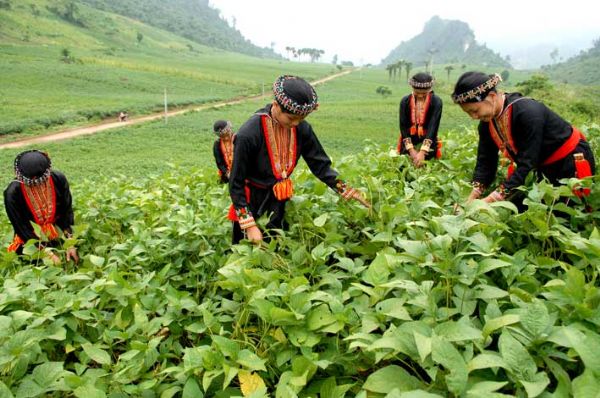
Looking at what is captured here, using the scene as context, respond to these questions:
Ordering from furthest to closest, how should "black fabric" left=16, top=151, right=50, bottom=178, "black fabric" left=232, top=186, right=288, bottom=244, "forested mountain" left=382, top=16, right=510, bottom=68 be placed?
"forested mountain" left=382, top=16, right=510, bottom=68 < "black fabric" left=16, top=151, right=50, bottom=178 < "black fabric" left=232, top=186, right=288, bottom=244

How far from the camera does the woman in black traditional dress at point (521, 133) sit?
2766 millimetres

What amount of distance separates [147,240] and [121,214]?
1228 millimetres

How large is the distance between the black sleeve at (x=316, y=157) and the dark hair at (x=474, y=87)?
0.94 m

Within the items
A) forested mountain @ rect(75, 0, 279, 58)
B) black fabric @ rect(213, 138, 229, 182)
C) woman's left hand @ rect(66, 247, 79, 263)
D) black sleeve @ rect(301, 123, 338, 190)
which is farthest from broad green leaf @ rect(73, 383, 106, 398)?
forested mountain @ rect(75, 0, 279, 58)

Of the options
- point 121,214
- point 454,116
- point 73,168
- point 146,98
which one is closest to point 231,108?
point 146,98

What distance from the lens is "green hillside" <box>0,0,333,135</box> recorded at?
26734 mm

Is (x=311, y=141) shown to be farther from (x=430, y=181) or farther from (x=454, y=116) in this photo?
(x=454, y=116)

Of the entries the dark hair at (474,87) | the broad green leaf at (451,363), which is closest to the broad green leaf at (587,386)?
A: the broad green leaf at (451,363)

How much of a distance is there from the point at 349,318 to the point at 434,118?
3.56 m

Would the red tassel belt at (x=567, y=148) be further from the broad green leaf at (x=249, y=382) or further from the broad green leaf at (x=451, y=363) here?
the broad green leaf at (x=249, y=382)

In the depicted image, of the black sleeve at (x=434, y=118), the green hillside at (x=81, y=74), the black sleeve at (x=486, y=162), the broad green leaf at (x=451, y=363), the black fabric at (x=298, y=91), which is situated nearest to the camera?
the broad green leaf at (x=451, y=363)

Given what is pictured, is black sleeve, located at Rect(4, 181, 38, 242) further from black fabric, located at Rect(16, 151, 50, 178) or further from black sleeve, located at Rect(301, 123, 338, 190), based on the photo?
black sleeve, located at Rect(301, 123, 338, 190)

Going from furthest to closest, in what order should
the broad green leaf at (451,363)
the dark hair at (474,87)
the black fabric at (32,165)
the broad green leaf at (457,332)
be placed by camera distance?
the black fabric at (32,165) < the dark hair at (474,87) < the broad green leaf at (457,332) < the broad green leaf at (451,363)

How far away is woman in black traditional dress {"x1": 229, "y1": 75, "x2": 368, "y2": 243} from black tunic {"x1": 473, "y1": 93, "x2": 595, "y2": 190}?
3.43 ft
